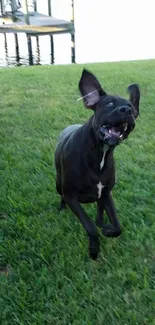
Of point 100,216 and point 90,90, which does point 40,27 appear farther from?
point 90,90

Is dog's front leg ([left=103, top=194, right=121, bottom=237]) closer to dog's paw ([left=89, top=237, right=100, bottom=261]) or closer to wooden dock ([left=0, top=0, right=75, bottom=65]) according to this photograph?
Answer: dog's paw ([left=89, top=237, right=100, bottom=261])

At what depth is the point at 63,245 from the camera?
3.25m

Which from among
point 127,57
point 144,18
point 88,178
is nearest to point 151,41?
point 127,57

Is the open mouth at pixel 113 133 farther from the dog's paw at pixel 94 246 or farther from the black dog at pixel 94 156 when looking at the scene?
the dog's paw at pixel 94 246

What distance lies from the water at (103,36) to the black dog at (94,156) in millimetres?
13472

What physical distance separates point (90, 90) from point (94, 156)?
1.40ft

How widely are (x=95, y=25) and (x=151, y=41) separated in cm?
583

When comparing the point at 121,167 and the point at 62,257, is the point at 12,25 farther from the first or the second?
the point at 62,257


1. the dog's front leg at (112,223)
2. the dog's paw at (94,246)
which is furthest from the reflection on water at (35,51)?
the dog's paw at (94,246)

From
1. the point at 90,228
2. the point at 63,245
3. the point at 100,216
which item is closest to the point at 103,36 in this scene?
the point at 100,216

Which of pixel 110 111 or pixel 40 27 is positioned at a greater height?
pixel 110 111

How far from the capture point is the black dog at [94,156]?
2.63 m

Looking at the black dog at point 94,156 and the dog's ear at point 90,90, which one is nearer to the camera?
the black dog at point 94,156

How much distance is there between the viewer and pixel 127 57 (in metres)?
16.1
